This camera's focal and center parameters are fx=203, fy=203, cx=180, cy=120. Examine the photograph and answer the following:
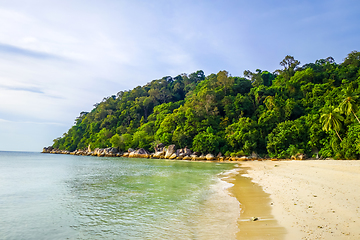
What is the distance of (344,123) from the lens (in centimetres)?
2820

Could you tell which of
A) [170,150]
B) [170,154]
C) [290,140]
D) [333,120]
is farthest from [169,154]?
[333,120]

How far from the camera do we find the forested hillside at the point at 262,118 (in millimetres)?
28875

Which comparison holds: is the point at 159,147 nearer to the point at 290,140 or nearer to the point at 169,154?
the point at 169,154

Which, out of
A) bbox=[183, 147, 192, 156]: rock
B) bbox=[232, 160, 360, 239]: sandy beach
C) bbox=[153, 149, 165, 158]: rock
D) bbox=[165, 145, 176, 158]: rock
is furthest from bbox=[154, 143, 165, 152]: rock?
bbox=[232, 160, 360, 239]: sandy beach

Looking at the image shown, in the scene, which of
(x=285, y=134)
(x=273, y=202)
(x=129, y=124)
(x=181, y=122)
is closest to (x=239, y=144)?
(x=285, y=134)

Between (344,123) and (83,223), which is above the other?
(344,123)

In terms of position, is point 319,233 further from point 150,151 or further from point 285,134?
point 150,151

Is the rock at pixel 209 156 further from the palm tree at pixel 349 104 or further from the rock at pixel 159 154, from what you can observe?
the palm tree at pixel 349 104

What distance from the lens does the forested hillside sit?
28875 millimetres

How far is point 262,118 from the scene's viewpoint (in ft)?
145

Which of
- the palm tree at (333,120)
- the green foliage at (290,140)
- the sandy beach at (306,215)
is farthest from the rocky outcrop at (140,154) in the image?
the sandy beach at (306,215)

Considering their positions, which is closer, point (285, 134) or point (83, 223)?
point (83, 223)

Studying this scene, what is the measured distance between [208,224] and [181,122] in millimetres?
49704

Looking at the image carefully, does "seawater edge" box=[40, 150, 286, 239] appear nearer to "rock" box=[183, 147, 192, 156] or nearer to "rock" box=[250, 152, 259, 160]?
"rock" box=[250, 152, 259, 160]
